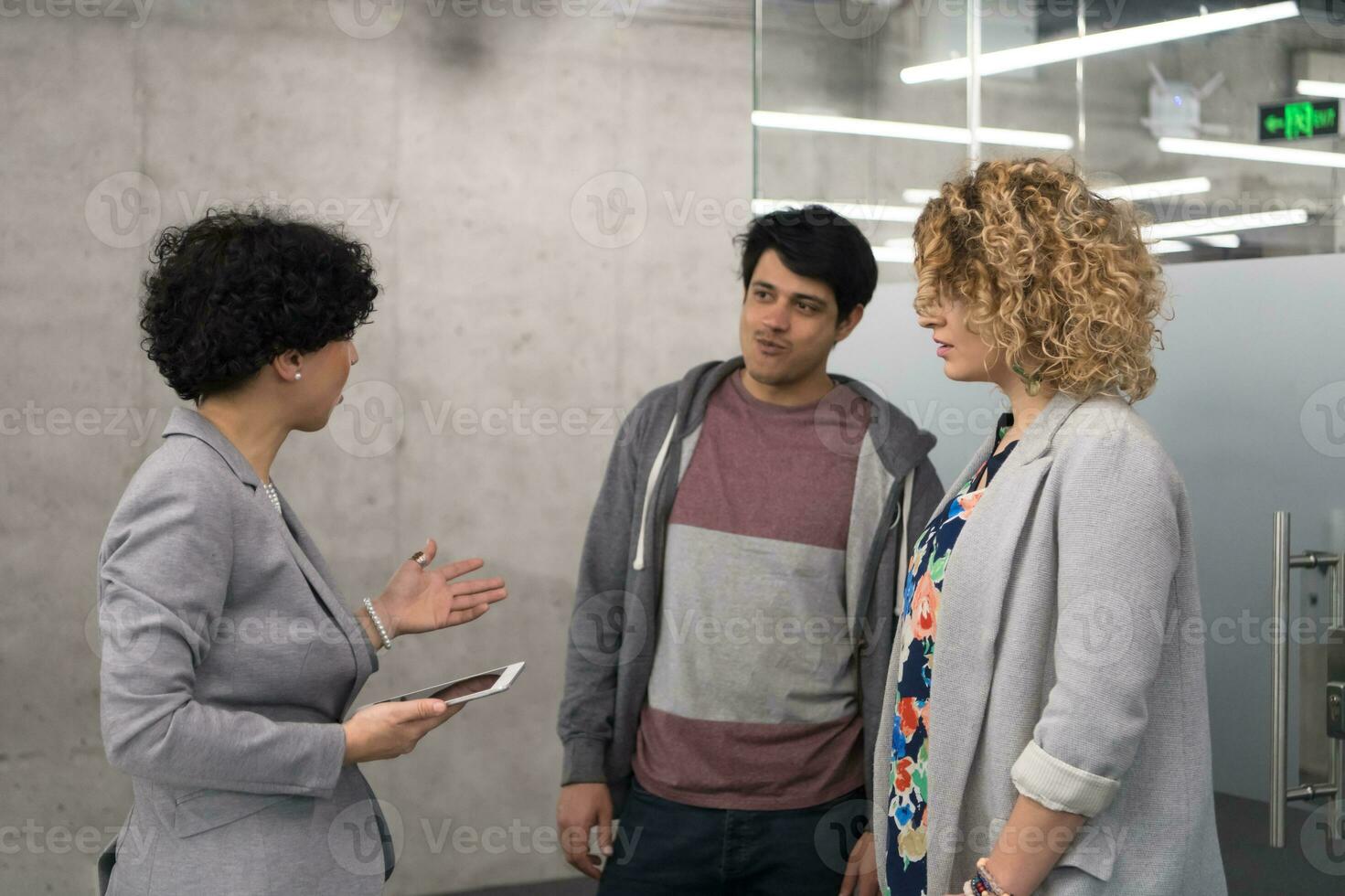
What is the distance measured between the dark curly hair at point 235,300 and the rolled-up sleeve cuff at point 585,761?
860 mm

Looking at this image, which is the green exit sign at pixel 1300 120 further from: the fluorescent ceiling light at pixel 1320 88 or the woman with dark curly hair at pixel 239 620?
the woman with dark curly hair at pixel 239 620

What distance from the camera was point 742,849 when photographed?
1.86 m

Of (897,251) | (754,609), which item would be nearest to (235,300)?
(754,609)

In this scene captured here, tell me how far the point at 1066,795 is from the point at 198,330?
1.09 m

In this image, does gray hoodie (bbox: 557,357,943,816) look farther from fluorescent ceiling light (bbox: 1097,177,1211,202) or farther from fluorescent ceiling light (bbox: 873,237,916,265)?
fluorescent ceiling light (bbox: 873,237,916,265)

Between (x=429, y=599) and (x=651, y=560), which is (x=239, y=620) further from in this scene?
(x=651, y=560)

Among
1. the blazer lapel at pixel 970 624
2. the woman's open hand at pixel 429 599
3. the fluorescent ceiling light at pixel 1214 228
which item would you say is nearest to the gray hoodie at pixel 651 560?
the woman's open hand at pixel 429 599

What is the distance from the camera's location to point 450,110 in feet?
12.9

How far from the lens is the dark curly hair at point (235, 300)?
138cm

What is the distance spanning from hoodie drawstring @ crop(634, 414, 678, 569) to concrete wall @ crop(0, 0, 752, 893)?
2.05 m

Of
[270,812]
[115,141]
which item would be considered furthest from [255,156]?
[270,812]

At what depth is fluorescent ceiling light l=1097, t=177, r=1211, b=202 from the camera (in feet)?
6.38

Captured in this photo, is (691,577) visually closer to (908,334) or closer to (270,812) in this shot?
(270,812)

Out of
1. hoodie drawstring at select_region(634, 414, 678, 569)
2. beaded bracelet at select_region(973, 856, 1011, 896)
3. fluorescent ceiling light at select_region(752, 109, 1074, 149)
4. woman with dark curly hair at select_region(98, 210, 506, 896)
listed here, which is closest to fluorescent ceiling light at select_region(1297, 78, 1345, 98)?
fluorescent ceiling light at select_region(752, 109, 1074, 149)
